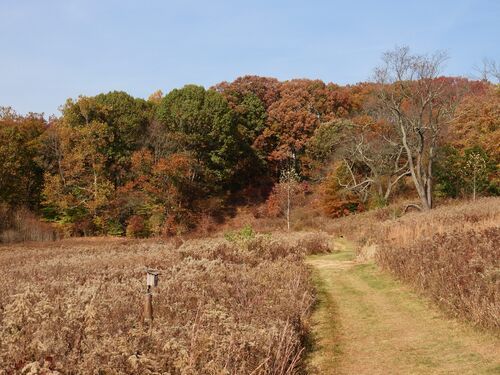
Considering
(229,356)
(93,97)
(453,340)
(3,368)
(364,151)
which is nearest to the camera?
(3,368)

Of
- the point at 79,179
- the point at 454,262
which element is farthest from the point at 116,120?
the point at 454,262

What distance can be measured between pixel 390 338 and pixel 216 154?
43.4m

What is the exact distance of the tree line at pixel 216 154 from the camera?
40188 mm

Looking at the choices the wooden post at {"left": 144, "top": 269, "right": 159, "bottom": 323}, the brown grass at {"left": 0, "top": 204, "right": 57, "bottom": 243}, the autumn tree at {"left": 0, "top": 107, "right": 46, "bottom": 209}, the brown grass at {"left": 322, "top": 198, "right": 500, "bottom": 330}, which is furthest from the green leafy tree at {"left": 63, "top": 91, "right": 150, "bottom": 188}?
the wooden post at {"left": 144, "top": 269, "right": 159, "bottom": 323}

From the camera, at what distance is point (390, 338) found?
8555 mm

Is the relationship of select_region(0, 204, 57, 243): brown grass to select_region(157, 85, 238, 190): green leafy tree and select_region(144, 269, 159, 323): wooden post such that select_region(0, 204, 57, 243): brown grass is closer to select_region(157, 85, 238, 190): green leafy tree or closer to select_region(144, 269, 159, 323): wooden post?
select_region(157, 85, 238, 190): green leafy tree

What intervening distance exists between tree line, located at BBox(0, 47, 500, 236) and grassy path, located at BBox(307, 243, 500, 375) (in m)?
23.8

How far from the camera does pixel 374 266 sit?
15.6 m

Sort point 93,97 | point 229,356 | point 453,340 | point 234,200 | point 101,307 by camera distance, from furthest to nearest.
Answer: point 234,200 < point 93,97 < point 453,340 < point 101,307 < point 229,356

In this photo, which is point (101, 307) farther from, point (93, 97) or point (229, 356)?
point (93, 97)

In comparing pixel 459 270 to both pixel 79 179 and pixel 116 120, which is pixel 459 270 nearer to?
pixel 79 179

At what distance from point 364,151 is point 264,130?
16222mm

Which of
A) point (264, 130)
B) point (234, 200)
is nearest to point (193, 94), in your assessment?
point (264, 130)

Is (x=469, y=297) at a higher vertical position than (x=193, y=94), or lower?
lower
